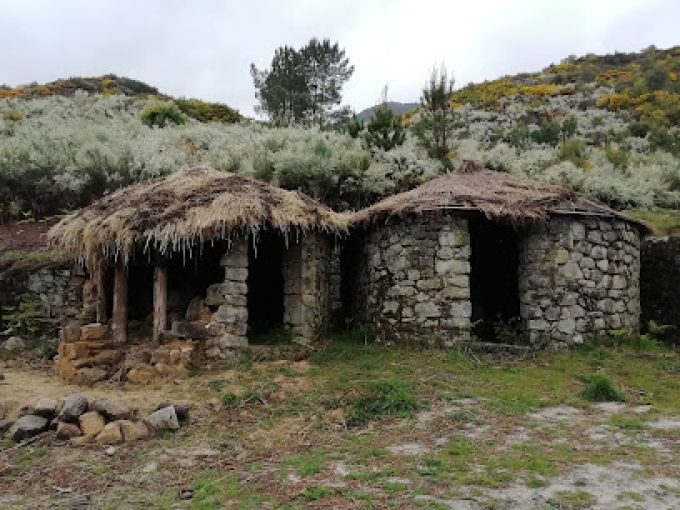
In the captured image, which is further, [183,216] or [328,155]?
[328,155]

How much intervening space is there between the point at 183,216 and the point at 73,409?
9.44 feet

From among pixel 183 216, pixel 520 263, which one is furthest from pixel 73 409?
pixel 520 263

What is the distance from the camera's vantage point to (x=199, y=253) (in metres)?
10.1

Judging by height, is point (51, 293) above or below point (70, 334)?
above

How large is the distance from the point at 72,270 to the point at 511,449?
8257mm

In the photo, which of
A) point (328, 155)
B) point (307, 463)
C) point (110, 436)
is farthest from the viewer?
point (328, 155)

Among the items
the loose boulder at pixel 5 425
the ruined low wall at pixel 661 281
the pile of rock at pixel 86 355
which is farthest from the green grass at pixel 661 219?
the loose boulder at pixel 5 425

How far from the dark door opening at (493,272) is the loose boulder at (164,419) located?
20.0 ft

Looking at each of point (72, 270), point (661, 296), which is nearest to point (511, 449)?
point (661, 296)

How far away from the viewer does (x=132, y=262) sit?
32.4 ft

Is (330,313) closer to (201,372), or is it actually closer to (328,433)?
(201,372)

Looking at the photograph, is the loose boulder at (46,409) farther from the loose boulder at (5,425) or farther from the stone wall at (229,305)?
the stone wall at (229,305)

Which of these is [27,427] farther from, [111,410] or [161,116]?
[161,116]

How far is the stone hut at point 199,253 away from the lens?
8.55 m
